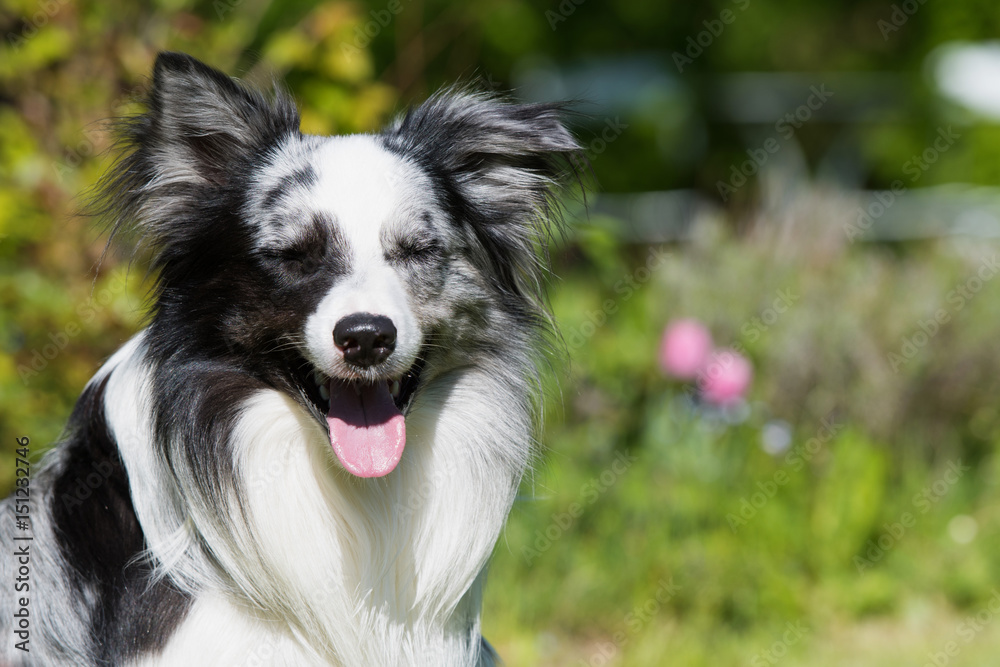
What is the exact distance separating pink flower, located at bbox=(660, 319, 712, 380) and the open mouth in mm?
2690

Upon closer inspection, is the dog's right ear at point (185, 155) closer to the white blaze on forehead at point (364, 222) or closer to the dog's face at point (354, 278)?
the dog's face at point (354, 278)

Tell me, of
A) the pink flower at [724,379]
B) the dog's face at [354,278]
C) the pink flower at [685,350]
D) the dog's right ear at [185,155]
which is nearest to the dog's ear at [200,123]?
the dog's right ear at [185,155]

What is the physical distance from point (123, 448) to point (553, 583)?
2.68 meters

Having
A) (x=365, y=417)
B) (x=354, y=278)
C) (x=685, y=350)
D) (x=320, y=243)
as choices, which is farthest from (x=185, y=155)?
(x=685, y=350)

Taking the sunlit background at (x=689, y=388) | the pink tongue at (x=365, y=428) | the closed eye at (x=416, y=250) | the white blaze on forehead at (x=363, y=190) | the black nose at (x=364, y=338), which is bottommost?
the sunlit background at (x=689, y=388)

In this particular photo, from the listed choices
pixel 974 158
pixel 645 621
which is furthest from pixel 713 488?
pixel 974 158

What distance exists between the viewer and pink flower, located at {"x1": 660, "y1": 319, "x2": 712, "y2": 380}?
17.9 ft

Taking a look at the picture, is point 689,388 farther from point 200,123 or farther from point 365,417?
point 200,123

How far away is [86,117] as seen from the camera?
5074 millimetres

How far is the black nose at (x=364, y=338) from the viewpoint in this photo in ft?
8.86

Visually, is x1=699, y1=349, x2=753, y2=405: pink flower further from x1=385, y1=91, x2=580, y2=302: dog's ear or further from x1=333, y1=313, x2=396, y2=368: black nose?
x1=333, y1=313, x2=396, y2=368: black nose

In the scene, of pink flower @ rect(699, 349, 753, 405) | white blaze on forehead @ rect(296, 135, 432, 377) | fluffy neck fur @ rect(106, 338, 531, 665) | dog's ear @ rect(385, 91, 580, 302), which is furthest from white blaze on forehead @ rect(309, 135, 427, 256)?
pink flower @ rect(699, 349, 753, 405)

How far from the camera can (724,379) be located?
540 cm

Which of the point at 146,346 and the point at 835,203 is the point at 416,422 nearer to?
the point at 146,346
